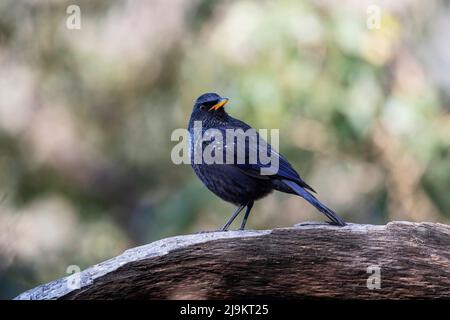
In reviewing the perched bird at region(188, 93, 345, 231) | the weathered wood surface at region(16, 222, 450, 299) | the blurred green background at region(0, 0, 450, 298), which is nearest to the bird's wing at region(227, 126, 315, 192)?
the perched bird at region(188, 93, 345, 231)

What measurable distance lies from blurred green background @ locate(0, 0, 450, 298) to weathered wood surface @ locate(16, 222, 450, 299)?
2.96m

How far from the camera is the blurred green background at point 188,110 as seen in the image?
10.0 metres

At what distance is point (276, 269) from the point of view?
5699 millimetres

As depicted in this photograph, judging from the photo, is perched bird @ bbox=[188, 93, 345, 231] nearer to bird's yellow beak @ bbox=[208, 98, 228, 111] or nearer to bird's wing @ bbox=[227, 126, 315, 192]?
bird's wing @ bbox=[227, 126, 315, 192]

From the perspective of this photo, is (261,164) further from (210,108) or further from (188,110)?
(188,110)

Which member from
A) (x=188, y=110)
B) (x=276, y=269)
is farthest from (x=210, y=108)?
(x=188, y=110)

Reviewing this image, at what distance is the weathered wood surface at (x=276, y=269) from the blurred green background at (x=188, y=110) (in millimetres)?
2963

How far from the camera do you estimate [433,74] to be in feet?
37.4

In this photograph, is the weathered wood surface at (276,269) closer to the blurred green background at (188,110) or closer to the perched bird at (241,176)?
the perched bird at (241,176)

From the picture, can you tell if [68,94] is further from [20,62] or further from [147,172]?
[147,172]

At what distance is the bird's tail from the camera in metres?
5.96

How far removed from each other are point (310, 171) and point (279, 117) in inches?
68.6
